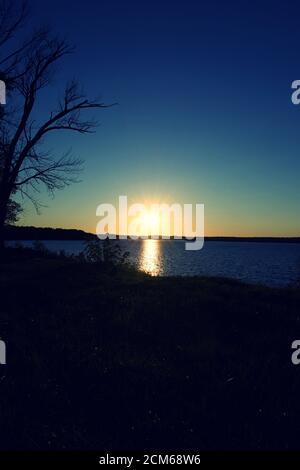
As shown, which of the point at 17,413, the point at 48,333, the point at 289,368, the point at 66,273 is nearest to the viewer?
the point at 17,413

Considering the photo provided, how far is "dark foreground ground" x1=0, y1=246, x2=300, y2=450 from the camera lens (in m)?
5.18

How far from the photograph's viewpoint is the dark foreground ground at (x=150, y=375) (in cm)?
518

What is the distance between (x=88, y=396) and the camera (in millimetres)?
6043

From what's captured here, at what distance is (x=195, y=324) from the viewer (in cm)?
995

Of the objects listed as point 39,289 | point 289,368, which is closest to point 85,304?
point 39,289

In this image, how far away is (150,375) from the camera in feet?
21.8

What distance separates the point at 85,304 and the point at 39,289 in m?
2.97

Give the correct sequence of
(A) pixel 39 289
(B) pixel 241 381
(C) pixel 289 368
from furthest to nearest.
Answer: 1. (A) pixel 39 289
2. (C) pixel 289 368
3. (B) pixel 241 381
